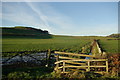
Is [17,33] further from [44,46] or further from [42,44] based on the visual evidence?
[44,46]

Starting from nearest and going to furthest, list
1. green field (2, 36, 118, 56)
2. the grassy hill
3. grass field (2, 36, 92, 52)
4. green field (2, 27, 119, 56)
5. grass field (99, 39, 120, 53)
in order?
green field (2, 36, 118, 56), grass field (99, 39, 120, 53), green field (2, 27, 119, 56), grass field (2, 36, 92, 52), the grassy hill

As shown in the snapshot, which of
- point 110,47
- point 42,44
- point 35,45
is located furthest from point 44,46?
point 110,47

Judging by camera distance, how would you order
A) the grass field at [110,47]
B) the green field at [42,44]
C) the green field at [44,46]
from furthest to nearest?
the green field at [42,44] → the grass field at [110,47] → the green field at [44,46]

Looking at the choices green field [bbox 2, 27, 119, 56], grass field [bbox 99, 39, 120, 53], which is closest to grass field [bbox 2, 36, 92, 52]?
green field [bbox 2, 27, 119, 56]

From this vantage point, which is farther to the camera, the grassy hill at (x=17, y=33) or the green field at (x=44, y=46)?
the grassy hill at (x=17, y=33)

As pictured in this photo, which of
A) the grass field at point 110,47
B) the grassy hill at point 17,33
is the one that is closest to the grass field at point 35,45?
the grass field at point 110,47

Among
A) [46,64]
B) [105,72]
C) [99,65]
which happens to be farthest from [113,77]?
[46,64]

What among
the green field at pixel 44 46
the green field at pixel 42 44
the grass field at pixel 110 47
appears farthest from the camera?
the green field at pixel 42 44

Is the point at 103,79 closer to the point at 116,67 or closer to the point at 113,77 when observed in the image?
the point at 113,77

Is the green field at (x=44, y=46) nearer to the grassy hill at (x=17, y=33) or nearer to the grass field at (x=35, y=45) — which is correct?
the grass field at (x=35, y=45)

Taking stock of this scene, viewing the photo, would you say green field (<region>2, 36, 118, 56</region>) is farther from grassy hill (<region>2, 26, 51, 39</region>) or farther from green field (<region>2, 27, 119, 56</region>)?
grassy hill (<region>2, 26, 51, 39</region>)

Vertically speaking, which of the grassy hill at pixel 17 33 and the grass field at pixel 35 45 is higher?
the grassy hill at pixel 17 33

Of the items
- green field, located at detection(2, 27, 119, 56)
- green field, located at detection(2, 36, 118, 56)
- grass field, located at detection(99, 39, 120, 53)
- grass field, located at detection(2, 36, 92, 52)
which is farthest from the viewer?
grass field, located at detection(2, 36, 92, 52)

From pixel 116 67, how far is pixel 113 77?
1090mm
